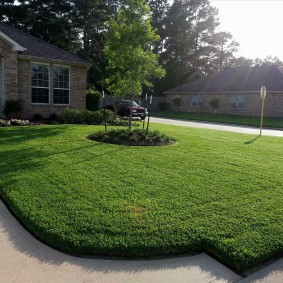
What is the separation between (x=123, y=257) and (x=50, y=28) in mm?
36361

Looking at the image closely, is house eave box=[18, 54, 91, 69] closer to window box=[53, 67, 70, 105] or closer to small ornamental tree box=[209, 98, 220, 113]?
window box=[53, 67, 70, 105]

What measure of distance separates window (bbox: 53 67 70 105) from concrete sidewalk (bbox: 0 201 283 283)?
14.3 meters

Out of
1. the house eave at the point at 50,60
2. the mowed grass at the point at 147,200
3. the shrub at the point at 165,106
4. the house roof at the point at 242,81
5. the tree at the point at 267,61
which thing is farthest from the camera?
the tree at the point at 267,61

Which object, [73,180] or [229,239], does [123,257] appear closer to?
[229,239]

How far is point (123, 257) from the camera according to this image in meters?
3.32

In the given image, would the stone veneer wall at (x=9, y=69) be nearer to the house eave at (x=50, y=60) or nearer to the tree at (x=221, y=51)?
the house eave at (x=50, y=60)

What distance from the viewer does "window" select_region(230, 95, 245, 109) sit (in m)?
31.4

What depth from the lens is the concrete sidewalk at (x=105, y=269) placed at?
2935 mm

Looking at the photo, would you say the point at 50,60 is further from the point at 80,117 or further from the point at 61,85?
the point at 80,117

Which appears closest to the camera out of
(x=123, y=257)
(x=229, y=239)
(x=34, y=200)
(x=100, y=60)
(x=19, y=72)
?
(x=123, y=257)

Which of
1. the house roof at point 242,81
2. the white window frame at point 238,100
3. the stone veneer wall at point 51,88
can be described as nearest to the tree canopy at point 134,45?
the stone veneer wall at point 51,88

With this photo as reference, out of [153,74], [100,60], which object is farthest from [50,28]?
[153,74]

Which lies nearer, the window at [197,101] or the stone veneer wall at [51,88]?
the stone veneer wall at [51,88]

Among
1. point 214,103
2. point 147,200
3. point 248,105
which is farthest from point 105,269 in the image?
point 214,103
